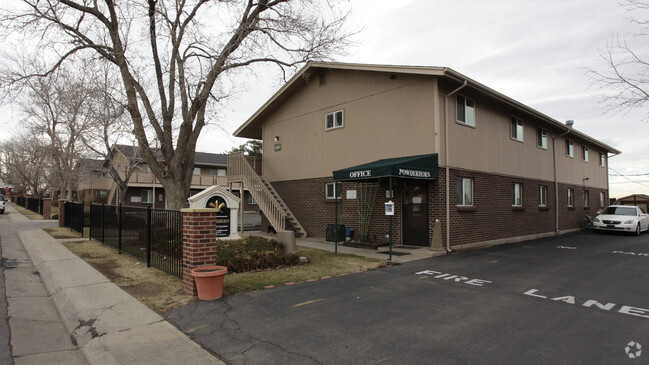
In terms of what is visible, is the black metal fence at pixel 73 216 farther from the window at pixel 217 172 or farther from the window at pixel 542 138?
the window at pixel 217 172

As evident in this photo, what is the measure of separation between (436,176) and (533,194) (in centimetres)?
829

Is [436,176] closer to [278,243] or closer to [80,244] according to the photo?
[278,243]

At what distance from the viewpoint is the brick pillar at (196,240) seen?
621 centimetres

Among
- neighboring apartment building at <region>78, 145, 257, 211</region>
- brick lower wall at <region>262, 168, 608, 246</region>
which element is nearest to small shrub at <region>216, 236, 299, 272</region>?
brick lower wall at <region>262, 168, 608, 246</region>

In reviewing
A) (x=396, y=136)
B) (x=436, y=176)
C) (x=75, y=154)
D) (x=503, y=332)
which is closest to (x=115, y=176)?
(x=75, y=154)

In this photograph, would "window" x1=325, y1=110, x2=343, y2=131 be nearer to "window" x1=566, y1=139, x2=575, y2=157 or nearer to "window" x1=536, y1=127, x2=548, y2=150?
"window" x1=536, y1=127, x2=548, y2=150

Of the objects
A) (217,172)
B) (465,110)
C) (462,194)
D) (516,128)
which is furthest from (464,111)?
(217,172)

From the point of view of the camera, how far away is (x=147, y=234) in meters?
8.57

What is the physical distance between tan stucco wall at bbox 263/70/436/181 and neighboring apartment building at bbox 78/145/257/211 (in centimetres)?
2049

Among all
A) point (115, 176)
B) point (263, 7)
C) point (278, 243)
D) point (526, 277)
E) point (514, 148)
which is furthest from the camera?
point (115, 176)

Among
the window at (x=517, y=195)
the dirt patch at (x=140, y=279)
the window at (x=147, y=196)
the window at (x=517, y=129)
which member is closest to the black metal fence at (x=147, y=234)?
the dirt patch at (x=140, y=279)

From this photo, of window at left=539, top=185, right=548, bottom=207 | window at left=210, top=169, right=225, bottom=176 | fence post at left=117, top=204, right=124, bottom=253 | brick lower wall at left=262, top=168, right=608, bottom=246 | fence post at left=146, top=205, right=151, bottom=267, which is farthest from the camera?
window at left=210, top=169, right=225, bottom=176

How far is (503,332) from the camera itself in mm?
4691

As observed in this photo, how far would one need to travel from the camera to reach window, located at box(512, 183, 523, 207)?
51.3 feet
